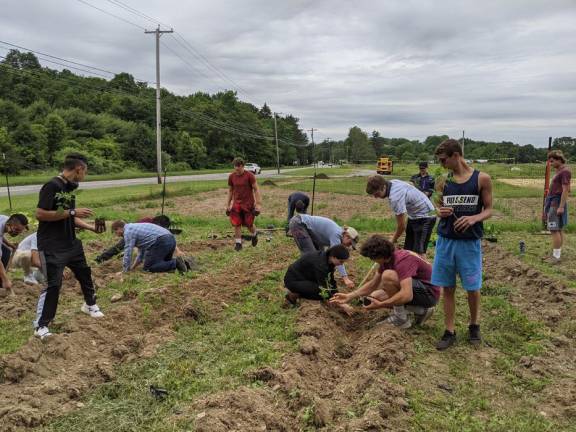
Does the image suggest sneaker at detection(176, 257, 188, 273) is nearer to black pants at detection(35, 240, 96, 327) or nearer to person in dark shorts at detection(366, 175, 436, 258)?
black pants at detection(35, 240, 96, 327)

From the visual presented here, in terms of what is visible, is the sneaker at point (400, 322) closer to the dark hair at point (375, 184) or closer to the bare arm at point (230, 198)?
the dark hair at point (375, 184)

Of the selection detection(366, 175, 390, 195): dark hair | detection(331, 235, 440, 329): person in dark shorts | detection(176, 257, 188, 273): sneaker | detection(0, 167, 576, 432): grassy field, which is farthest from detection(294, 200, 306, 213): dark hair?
detection(331, 235, 440, 329): person in dark shorts

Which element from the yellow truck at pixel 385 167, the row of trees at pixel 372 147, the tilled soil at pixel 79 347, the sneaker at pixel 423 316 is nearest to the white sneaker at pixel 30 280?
the tilled soil at pixel 79 347

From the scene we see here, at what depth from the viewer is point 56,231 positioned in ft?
16.1

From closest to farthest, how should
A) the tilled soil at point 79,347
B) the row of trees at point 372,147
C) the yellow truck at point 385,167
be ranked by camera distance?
1. the tilled soil at point 79,347
2. the yellow truck at point 385,167
3. the row of trees at point 372,147

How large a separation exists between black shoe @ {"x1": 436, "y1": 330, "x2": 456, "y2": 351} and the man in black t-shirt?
142 inches

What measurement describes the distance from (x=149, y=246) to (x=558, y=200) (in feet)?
22.0

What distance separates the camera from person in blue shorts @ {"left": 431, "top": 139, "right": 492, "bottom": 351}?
4355mm

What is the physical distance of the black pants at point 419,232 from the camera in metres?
6.19

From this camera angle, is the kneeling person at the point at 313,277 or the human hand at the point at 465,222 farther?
the kneeling person at the point at 313,277

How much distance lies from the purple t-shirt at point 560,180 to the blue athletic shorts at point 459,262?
177 inches

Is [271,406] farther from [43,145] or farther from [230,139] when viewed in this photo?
[230,139]

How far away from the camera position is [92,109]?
209ft

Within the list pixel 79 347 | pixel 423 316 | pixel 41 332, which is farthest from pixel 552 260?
pixel 41 332
